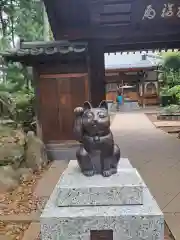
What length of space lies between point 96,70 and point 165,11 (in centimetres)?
181

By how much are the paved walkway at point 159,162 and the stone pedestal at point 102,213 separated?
982 mm

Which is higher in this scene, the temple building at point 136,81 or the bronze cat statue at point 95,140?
the bronze cat statue at point 95,140

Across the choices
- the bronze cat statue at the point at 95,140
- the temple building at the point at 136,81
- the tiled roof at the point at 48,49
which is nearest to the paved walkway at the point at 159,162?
the bronze cat statue at the point at 95,140

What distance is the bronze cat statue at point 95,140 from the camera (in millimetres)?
2293

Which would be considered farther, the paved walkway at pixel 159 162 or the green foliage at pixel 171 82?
the green foliage at pixel 171 82

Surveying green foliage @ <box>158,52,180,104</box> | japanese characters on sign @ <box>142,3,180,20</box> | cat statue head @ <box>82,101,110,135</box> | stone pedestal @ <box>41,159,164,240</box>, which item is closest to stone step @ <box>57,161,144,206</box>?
stone pedestal @ <box>41,159,164,240</box>

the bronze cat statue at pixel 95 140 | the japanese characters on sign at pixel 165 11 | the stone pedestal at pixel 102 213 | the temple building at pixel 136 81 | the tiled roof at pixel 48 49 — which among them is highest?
the japanese characters on sign at pixel 165 11

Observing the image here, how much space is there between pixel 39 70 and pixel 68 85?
0.71m

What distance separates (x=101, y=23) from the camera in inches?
222

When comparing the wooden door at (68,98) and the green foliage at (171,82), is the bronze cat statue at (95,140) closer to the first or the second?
the wooden door at (68,98)

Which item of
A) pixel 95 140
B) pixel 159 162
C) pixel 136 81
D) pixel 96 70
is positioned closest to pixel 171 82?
pixel 136 81

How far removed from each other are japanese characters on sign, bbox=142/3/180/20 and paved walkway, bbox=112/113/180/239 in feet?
8.98

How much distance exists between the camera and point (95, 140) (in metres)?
2.32

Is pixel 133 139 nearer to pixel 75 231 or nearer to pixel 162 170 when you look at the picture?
pixel 162 170
